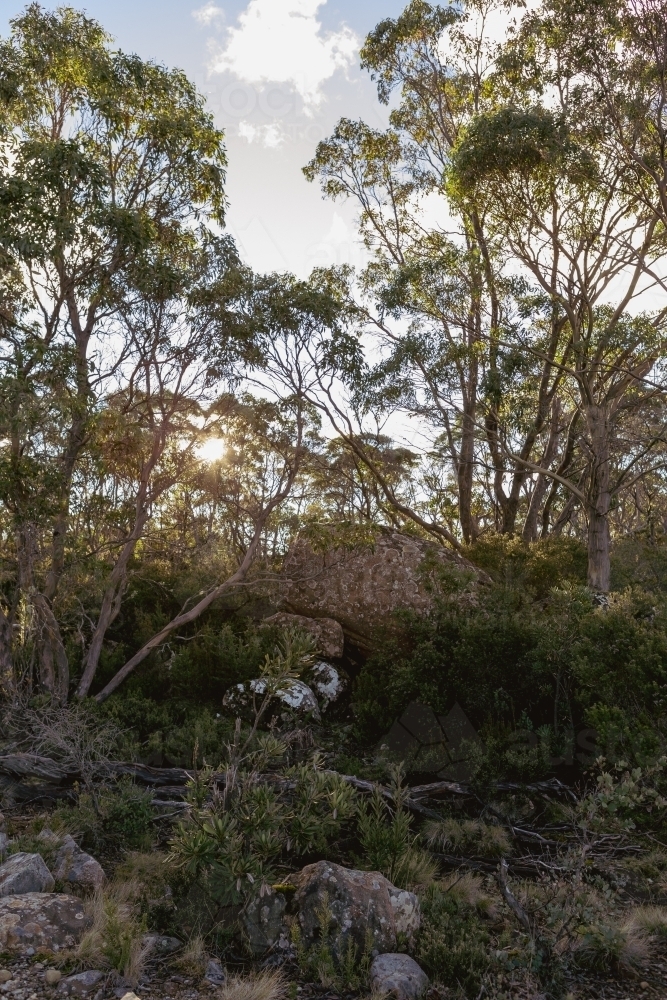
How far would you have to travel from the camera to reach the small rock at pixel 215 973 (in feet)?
14.4

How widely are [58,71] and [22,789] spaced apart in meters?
8.92

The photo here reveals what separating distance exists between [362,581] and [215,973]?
7051 mm

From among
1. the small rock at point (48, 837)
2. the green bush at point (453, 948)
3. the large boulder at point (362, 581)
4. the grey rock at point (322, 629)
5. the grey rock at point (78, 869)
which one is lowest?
the green bush at point (453, 948)

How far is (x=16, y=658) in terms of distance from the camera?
9320mm

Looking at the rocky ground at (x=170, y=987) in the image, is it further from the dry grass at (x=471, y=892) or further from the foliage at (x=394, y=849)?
the foliage at (x=394, y=849)

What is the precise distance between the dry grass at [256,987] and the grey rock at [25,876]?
1.53m

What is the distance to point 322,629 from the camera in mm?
10828

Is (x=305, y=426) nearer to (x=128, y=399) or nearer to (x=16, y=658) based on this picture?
(x=128, y=399)

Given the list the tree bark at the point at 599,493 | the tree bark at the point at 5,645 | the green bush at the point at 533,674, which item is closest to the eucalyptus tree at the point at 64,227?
the tree bark at the point at 5,645

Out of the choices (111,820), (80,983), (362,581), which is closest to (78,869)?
(111,820)

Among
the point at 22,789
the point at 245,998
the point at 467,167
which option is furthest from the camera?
the point at 467,167

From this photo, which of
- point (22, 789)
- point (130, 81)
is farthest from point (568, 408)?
point (22, 789)

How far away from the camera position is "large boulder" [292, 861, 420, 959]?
4.60m

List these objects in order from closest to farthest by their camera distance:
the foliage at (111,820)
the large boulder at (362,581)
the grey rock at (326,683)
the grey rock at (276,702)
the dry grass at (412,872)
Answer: the dry grass at (412,872), the foliage at (111,820), the grey rock at (276,702), the grey rock at (326,683), the large boulder at (362,581)
